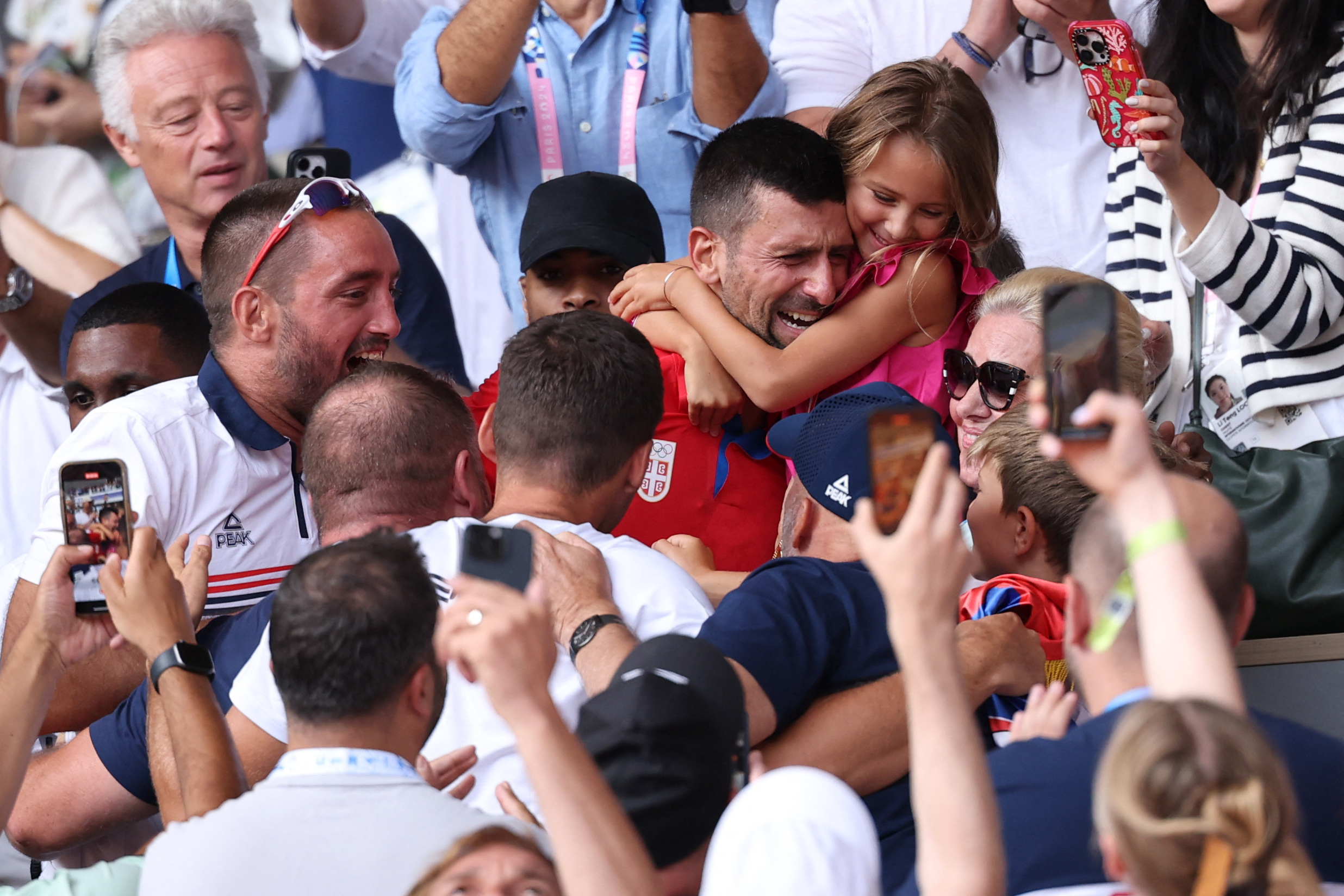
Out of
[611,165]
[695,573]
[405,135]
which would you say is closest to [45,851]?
[695,573]

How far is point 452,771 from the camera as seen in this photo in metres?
2.13

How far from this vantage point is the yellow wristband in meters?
1.47

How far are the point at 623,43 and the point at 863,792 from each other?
2891mm

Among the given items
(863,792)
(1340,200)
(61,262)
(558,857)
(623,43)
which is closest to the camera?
(558,857)

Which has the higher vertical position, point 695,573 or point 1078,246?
point 1078,246

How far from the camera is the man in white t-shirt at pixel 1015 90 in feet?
13.9

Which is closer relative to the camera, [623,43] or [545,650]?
[545,650]

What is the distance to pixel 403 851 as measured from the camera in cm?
175

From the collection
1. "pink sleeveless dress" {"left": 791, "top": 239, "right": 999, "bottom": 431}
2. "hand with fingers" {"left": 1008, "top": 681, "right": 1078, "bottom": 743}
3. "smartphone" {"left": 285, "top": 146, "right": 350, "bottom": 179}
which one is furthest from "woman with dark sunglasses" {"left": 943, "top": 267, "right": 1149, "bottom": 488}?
"smartphone" {"left": 285, "top": 146, "right": 350, "bottom": 179}

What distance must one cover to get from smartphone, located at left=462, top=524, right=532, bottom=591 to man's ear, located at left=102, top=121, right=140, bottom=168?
368 centimetres

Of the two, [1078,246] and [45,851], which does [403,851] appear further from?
[1078,246]

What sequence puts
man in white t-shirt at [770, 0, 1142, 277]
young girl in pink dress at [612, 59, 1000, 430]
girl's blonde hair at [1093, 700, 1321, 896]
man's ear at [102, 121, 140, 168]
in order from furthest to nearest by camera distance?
man's ear at [102, 121, 140, 168] → man in white t-shirt at [770, 0, 1142, 277] → young girl in pink dress at [612, 59, 1000, 430] → girl's blonde hair at [1093, 700, 1321, 896]

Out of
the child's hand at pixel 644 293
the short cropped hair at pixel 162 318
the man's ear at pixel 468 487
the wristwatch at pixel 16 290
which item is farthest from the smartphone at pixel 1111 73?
the wristwatch at pixel 16 290

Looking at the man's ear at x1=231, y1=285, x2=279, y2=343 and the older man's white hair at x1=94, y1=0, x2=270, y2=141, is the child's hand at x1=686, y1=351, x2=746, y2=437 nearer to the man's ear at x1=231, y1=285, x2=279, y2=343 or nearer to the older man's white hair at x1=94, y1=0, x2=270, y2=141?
the man's ear at x1=231, y1=285, x2=279, y2=343
